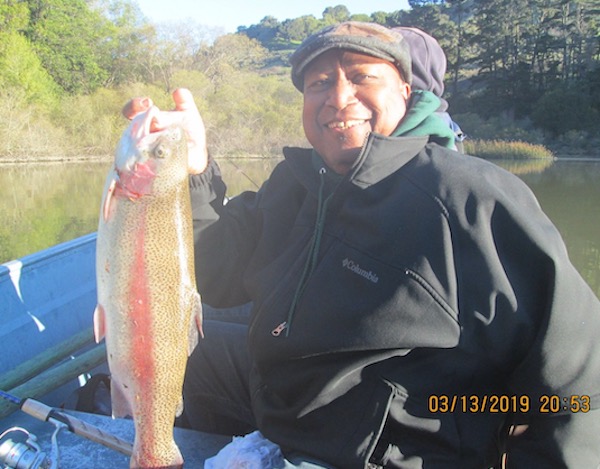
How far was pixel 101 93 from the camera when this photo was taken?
125ft

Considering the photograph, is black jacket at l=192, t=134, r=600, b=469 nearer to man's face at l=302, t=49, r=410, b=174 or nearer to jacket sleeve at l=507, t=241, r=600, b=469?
jacket sleeve at l=507, t=241, r=600, b=469

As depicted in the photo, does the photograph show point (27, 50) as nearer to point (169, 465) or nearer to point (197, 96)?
point (197, 96)

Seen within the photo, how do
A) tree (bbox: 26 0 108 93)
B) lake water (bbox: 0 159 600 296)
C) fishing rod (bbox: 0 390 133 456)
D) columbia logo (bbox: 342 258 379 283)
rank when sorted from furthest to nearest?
tree (bbox: 26 0 108 93) < lake water (bbox: 0 159 600 296) < fishing rod (bbox: 0 390 133 456) < columbia logo (bbox: 342 258 379 283)

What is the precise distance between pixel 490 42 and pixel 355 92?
185ft

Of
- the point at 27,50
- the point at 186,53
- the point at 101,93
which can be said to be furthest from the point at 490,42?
the point at 27,50

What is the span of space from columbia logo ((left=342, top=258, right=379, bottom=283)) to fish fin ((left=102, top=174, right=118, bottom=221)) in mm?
962

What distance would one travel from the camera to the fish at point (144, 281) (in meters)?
2.12

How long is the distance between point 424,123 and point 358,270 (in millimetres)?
796

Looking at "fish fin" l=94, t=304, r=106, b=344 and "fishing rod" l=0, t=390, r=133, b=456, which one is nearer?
"fish fin" l=94, t=304, r=106, b=344

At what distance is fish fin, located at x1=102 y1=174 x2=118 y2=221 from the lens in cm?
210

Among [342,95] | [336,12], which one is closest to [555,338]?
[342,95]

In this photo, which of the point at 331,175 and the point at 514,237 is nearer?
the point at 514,237

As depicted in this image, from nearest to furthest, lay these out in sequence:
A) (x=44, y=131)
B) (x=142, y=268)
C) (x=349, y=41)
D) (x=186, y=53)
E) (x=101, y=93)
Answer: (x=142, y=268), (x=349, y=41), (x=44, y=131), (x=101, y=93), (x=186, y=53)
